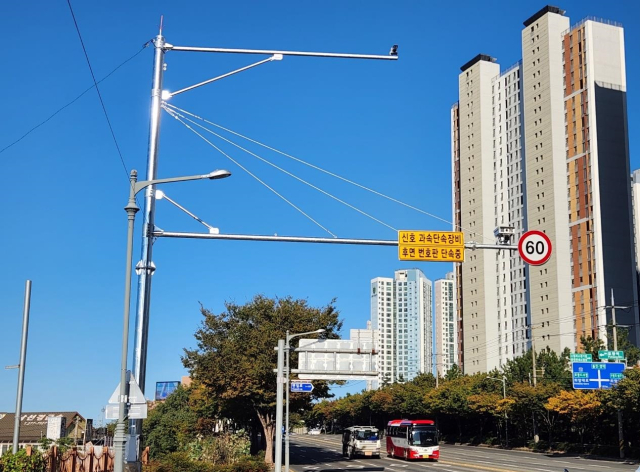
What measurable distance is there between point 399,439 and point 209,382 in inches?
771

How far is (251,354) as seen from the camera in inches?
2053

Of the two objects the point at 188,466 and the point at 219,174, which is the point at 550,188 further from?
the point at 219,174

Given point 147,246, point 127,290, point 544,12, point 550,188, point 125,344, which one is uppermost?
point 544,12

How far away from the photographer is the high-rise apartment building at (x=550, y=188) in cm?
10588

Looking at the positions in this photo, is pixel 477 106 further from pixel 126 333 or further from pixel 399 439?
pixel 126 333

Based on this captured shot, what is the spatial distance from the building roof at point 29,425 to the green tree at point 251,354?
54.9 m

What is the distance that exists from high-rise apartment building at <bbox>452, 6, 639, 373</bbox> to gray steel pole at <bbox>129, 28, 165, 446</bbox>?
293 feet

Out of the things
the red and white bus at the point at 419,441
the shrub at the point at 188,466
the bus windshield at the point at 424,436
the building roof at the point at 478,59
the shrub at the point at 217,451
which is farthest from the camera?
the building roof at the point at 478,59

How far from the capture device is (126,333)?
46.6ft

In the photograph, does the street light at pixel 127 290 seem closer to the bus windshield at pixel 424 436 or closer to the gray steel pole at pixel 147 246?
the gray steel pole at pixel 147 246

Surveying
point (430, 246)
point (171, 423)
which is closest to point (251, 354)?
point (430, 246)

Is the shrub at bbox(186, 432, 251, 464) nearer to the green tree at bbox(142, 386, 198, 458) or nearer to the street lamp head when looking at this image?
the street lamp head

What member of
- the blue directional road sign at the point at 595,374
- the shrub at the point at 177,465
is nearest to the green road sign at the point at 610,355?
the blue directional road sign at the point at 595,374

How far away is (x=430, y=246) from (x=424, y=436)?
45.5 m
